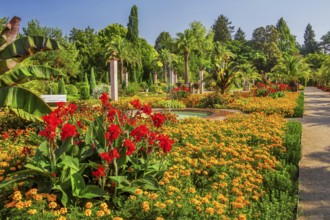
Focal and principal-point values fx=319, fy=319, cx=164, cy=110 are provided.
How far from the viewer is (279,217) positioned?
416cm

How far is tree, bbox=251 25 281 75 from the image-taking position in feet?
247

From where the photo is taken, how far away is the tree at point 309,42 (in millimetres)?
107938

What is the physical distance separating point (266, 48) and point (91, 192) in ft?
270

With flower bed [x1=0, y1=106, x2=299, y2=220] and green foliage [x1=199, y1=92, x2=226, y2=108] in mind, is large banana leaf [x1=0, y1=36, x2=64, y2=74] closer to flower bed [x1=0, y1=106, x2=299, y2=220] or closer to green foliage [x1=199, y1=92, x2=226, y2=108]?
flower bed [x1=0, y1=106, x2=299, y2=220]

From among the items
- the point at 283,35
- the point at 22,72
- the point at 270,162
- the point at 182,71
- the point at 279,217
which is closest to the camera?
the point at 279,217

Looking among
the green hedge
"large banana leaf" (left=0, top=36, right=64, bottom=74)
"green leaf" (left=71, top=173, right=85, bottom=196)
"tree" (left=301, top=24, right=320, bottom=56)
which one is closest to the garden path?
the green hedge

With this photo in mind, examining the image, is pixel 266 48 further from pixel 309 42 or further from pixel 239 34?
pixel 309 42

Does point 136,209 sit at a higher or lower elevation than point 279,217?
higher

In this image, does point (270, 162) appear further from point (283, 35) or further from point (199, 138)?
point (283, 35)

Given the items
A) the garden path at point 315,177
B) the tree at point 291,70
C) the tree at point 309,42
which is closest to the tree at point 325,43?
the tree at point 309,42

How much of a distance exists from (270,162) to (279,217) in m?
2.04

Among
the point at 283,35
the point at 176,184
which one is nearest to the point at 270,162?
the point at 176,184

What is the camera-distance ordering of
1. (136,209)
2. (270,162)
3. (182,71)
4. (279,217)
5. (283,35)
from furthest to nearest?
(283,35), (182,71), (270,162), (279,217), (136,209)

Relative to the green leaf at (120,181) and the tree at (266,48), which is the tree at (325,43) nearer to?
the tree at (266,48)
